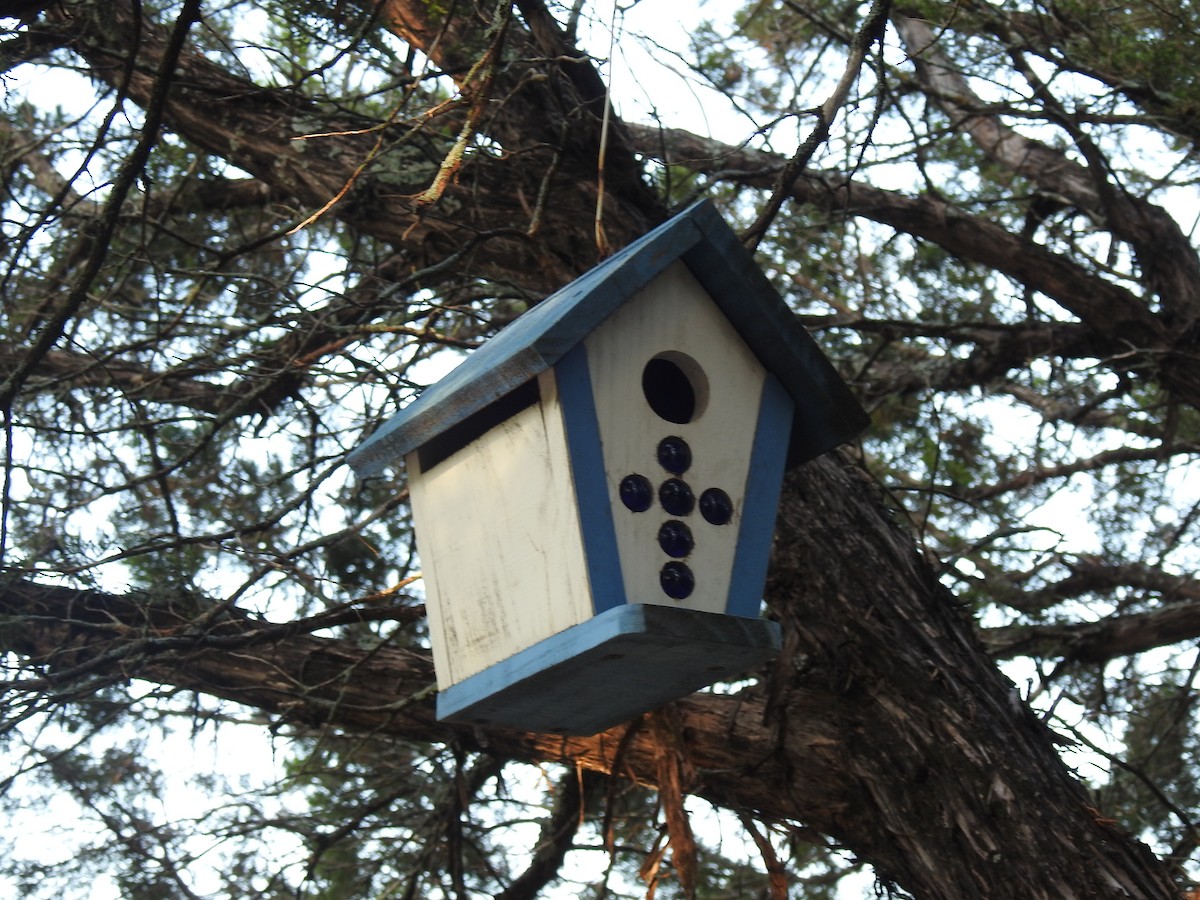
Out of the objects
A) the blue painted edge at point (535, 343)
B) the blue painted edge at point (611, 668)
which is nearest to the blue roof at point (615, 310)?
the blue painted edge at point (535, 343)

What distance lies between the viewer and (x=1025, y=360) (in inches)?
185

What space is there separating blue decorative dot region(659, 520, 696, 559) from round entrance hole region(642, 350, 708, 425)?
0.75 ft

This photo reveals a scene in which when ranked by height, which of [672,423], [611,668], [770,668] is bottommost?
[611,668]

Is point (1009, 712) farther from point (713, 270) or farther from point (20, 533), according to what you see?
point (20, 533)

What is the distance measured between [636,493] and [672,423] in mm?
173

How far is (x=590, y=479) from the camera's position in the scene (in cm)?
213

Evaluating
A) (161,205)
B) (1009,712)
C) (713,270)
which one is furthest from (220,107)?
(1009,712)

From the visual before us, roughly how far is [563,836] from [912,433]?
274 cm

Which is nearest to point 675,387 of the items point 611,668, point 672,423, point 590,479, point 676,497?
point 672,423

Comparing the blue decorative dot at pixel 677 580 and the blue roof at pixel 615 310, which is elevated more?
the blue roof at pixel 615 310

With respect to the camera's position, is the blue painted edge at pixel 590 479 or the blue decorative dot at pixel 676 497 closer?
the blue painted edge at pixel 590 479

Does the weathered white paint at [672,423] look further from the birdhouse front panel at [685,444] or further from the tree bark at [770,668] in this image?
the tree bark at [770,668]

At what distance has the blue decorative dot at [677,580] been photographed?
7.16 ft

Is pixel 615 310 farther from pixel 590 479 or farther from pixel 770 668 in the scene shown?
pixel 770 668
